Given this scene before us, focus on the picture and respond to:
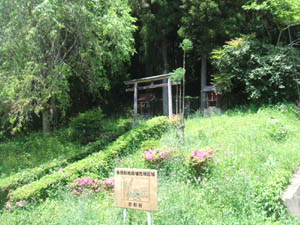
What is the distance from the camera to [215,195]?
4.11 metres

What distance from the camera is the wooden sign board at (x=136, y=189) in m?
3.30

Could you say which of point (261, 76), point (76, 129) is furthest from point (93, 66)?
point (261, 76)

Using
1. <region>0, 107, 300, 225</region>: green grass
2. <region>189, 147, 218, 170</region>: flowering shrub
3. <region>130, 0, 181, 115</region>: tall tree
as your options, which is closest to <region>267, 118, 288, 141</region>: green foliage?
<region>0, 107, 300, 225</region>: green grass

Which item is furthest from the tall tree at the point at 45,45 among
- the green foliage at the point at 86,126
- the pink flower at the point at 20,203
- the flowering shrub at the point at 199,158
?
the flowering shrub at the point at 199,158

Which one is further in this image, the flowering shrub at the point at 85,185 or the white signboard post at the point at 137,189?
the flowering shrub at the point at 85,185

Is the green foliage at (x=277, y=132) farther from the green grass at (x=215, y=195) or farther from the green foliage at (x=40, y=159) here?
the green foliage at (x=40, y=159)

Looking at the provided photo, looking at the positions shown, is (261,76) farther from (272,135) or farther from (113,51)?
(113,51)

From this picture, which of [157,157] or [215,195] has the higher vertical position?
[157,157]

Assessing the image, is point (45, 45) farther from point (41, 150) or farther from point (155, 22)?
point (155, 22)

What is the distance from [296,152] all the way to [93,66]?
722 cm

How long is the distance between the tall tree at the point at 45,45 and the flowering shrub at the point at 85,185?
3424mm

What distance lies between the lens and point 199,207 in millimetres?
3949

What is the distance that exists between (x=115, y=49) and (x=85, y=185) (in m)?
6.83

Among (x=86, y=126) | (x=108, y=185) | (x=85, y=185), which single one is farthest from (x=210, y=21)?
(x=85, y=185)
